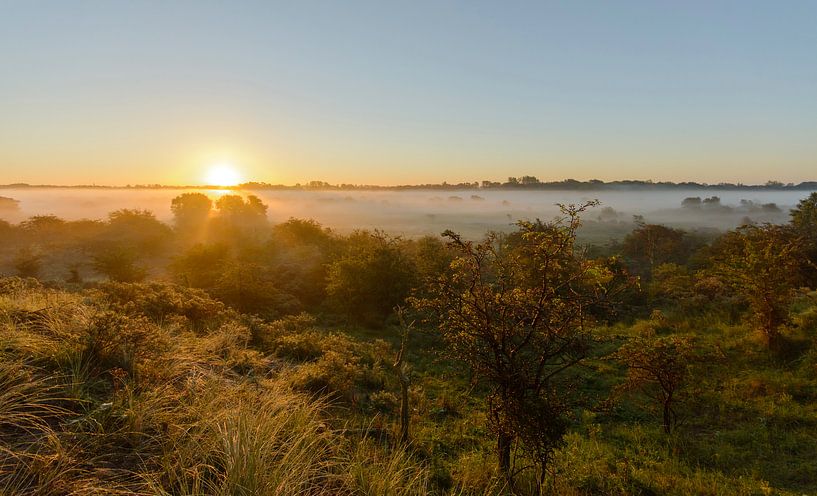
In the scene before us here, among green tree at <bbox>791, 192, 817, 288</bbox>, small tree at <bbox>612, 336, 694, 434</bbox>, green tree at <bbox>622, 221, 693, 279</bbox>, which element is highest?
green tree at <bbox>791, 192, 817, 288</bbox>

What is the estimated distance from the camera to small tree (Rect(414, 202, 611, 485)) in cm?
540

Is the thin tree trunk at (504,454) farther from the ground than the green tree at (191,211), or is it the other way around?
the green tree at (191,211)

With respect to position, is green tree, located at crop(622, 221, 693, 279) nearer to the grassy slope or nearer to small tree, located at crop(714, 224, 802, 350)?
small tree, located at crop(714, 224, 802, 350)

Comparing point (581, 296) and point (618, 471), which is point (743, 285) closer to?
point (618, 471)

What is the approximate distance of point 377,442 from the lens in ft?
23.3

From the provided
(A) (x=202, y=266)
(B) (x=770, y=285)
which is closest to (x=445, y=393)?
(B) (x=770, y=285)

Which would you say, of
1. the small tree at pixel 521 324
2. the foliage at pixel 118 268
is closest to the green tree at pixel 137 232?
the foliage at pixel 118 268

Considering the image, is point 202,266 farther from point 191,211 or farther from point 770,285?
point 191,211

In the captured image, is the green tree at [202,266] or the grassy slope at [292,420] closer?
the grassy slope at [292,420]

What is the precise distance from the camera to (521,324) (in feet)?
18.4

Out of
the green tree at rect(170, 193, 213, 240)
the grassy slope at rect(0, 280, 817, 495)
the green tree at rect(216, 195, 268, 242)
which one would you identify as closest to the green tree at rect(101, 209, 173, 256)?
the green tree at rect(170, 193, 213, 240)

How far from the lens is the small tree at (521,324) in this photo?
17.7 ft

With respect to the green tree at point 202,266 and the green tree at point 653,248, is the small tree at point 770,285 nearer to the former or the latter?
the green tree at point 202,266

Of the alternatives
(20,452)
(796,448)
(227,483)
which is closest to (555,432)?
(227,483)
